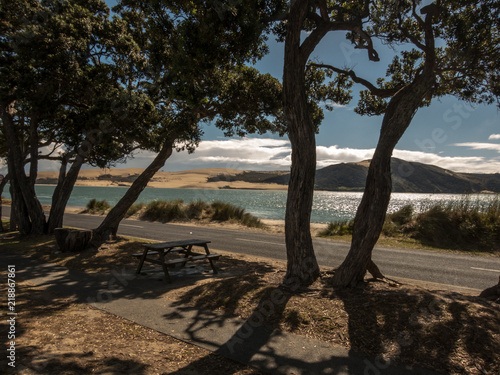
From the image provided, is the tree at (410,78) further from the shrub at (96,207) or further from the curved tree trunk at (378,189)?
the shrub at (96,207)

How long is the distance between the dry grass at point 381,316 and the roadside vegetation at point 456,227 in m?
9.53

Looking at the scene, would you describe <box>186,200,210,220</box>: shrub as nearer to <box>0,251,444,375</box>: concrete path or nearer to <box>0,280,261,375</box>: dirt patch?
<box>0,251,444,375</box>: concrete path

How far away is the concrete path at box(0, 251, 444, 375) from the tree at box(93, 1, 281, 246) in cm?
424

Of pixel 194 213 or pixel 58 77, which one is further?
pixel 194 213

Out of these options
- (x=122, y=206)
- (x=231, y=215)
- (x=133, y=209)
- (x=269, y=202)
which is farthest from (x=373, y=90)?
(x=269, y=202)

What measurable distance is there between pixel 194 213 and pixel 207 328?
19.1 m

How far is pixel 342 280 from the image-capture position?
226 inches

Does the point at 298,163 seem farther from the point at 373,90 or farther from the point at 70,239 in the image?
the point at 70,239

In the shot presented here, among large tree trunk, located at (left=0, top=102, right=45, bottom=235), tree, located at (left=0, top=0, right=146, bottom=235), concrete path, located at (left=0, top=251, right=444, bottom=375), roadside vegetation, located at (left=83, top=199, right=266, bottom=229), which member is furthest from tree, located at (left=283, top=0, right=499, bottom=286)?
roadside vegetation, located at (left=83, top=199, right=266, bottom=229)

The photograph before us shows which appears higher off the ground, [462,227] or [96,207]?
[462,227]

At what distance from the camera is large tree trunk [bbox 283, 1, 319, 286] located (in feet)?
20.4

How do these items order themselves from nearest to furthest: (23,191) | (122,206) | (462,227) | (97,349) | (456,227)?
(97,349)
(122,206)
(23,191)
(462,227)
(456,227)

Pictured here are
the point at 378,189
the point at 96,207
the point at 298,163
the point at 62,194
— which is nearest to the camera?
the point at 378,189

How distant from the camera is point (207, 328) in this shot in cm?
447
